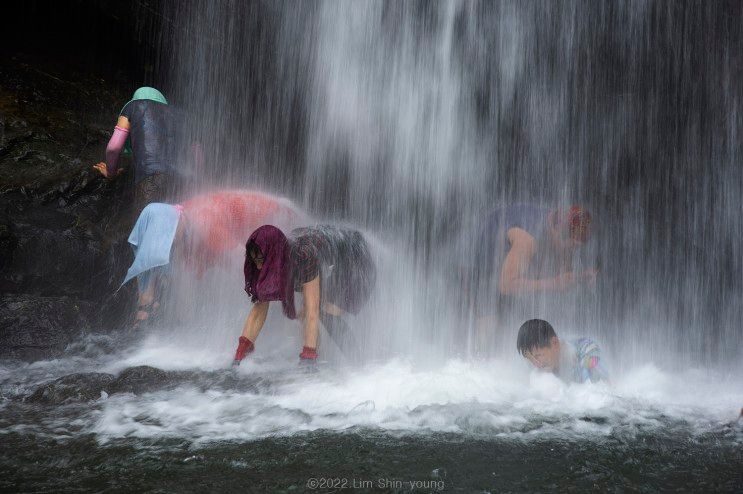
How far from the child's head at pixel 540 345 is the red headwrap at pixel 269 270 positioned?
2.01 meters

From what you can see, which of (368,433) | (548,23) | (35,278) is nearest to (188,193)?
(35,278)

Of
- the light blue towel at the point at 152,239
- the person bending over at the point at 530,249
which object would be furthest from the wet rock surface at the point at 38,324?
the person bending over at the point at 530,249

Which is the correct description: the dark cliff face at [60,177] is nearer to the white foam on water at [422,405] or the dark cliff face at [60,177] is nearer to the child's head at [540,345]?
the white foam on water at [422,405]

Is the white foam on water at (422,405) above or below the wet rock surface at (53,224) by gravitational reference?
below

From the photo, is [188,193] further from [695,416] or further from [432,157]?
[695,416]

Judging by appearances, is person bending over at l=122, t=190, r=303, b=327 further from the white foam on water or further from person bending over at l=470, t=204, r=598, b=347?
person bending over at l=470, t=204, r=598, b=347

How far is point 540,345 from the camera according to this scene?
425cm

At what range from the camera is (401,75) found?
25.9ft

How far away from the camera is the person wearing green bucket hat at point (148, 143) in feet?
20.1

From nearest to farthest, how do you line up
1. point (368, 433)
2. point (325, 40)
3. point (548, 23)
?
point (368, 433), point (548, 23), point (325, 40)

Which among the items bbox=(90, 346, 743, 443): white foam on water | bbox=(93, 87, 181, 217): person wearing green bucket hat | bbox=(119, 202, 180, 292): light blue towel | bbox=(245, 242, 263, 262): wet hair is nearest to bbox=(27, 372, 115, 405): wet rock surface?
bbox=(90, 346, 743, 443): white foam on water

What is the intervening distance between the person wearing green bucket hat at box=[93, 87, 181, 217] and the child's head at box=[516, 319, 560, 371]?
4.25 m

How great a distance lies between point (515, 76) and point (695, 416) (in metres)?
5.38

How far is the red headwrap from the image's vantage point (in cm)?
466
